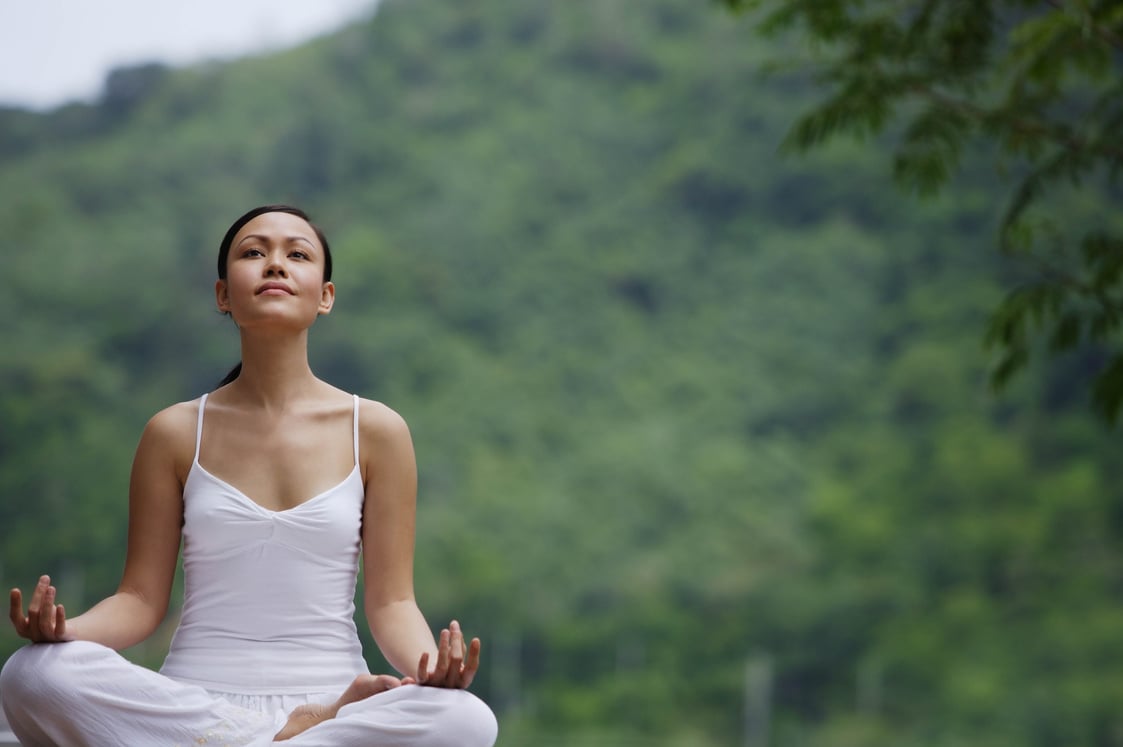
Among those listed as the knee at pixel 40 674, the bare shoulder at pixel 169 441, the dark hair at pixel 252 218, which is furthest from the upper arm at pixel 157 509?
the knee at pixel 40 674

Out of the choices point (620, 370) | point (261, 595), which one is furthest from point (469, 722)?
point (620, 370)

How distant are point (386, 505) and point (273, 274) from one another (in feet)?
1.02

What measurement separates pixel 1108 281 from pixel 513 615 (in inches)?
803

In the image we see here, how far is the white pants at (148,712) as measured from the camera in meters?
1.47

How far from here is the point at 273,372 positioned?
1.77 metres

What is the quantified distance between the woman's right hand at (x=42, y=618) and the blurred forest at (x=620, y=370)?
18016mm

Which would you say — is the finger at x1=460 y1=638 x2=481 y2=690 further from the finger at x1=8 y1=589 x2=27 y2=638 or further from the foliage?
the foliage

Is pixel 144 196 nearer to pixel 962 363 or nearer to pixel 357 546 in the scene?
pixel 962 363

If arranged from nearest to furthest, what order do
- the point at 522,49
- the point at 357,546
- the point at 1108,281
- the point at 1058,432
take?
the point at 357,546, the point at 1108,281, the point at 1058,432, the point at 522,49

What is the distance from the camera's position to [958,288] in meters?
25.6

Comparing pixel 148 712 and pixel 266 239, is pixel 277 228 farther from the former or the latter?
pixel 148 712

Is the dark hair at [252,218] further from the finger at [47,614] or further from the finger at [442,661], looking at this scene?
the finger at [442,661]

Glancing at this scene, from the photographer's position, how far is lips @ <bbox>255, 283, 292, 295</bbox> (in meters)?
1.71

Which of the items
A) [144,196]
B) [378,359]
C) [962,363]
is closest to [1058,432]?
[962,363]
